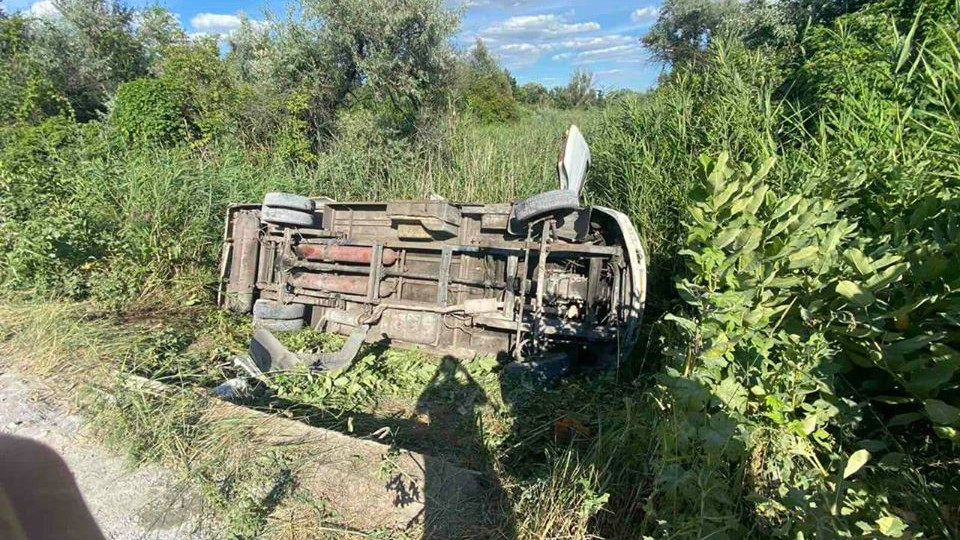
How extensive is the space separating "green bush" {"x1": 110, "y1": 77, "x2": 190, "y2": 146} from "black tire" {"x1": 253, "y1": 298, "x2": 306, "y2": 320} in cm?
700

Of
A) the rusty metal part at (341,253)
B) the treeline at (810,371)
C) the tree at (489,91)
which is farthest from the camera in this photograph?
the tree at (489,91)

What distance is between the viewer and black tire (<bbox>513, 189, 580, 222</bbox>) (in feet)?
13.8

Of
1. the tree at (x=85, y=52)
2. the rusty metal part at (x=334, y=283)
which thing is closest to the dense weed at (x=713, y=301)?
the rusty metal part at (x=334, y=283)

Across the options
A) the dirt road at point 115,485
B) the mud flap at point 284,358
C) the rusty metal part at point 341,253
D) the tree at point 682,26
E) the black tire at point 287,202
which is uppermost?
the tree at point 682,26

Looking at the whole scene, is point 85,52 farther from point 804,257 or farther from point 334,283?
point 804,257

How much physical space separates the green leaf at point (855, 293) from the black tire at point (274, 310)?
16.5ft

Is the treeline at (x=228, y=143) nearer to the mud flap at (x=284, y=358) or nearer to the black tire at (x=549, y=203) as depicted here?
the mud flap at (x=284, y=358)

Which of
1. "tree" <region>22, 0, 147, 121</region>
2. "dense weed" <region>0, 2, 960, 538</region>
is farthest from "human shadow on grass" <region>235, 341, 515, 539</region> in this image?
"tree" <region>22, 0, 147, 121</region>

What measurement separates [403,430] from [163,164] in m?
6.18

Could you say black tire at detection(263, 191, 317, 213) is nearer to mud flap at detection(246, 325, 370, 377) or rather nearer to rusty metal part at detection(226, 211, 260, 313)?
rusty metal part at detection(226, 211, 260, 313)

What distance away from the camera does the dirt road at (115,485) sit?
7.80 ft

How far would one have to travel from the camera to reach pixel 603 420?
10.2ft

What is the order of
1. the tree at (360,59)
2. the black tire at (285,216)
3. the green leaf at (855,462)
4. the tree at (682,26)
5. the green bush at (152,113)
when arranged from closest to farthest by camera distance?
the green leaf at (855,462), the black tire at (285,216), the tree at (360,59), the green bush at (152,113), the tree at (682,26)

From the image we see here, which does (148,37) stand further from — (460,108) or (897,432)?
(897,432)
